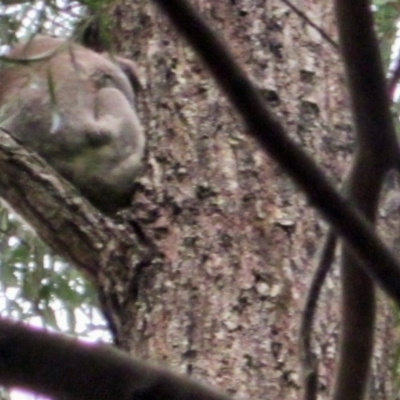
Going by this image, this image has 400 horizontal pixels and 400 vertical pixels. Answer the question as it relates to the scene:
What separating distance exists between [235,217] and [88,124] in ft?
2.27

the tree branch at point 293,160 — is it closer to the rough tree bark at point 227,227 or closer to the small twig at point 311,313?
the small twig at point 311,313

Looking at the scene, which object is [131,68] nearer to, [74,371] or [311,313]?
[311,313]

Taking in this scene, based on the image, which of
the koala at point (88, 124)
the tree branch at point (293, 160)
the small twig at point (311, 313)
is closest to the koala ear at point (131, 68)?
the koala at point (88, 124)

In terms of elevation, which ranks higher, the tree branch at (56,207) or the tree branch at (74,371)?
the tree branch at (56,207)

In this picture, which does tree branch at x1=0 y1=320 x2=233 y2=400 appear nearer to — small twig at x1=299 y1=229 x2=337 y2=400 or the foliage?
small twig at x1=299 y1=229 x2=337 y2=400

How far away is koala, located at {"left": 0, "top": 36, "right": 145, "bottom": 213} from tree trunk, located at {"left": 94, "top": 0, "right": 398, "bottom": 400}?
0.15m

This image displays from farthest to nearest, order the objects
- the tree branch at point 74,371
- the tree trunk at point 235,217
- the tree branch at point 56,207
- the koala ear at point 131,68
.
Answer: the koala ear at point 131,68 → the tree branch at point 56,207 → the tree trunk at point 235,217 → the tree branch at point 74,371

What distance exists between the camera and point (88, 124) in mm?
2404

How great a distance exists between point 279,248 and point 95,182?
597 mm

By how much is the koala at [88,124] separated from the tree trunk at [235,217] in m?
0.15

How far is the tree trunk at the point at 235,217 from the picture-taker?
169 centimetres

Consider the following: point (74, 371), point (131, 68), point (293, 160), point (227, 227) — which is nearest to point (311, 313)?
point (293, 160)

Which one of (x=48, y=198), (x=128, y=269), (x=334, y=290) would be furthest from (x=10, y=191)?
(x=334, y=290)

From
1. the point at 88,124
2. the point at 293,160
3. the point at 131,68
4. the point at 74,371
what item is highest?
the point at 131,68
